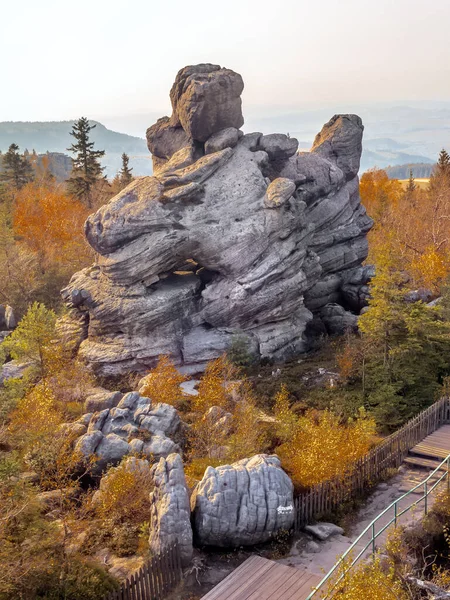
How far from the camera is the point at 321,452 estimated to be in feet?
58.7

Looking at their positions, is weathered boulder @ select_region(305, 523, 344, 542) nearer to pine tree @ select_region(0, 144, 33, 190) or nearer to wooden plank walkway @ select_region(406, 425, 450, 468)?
wooden plank walkway @ select_region(406, 425, 450, 468)

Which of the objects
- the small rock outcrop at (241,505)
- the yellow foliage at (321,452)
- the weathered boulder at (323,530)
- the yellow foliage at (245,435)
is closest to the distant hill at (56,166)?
the yellow foliage at (245,435)

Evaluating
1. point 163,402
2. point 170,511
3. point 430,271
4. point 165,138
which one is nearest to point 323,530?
point 170,511

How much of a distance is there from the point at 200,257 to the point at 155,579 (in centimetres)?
2400

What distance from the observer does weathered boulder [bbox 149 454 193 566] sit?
47.6 feet

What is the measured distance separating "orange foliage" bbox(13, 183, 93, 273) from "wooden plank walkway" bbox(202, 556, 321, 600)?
37734 mm

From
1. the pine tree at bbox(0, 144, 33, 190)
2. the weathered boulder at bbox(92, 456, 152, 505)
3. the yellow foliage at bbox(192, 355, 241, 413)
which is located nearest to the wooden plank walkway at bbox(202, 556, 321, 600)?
the weathered boulder at bbox(92, 456, 152, 505)

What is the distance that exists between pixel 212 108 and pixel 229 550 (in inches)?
1244

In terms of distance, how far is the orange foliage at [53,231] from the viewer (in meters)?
48.5

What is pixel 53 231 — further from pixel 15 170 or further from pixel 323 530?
pixel 323 530

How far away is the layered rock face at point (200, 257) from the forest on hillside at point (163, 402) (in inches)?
81.5

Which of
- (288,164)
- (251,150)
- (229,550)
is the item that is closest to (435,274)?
(288,164)

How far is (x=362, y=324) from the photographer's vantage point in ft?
88.9

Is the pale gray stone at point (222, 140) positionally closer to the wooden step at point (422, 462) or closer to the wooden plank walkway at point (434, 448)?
the wooden plank walkway at point (434, 448)
